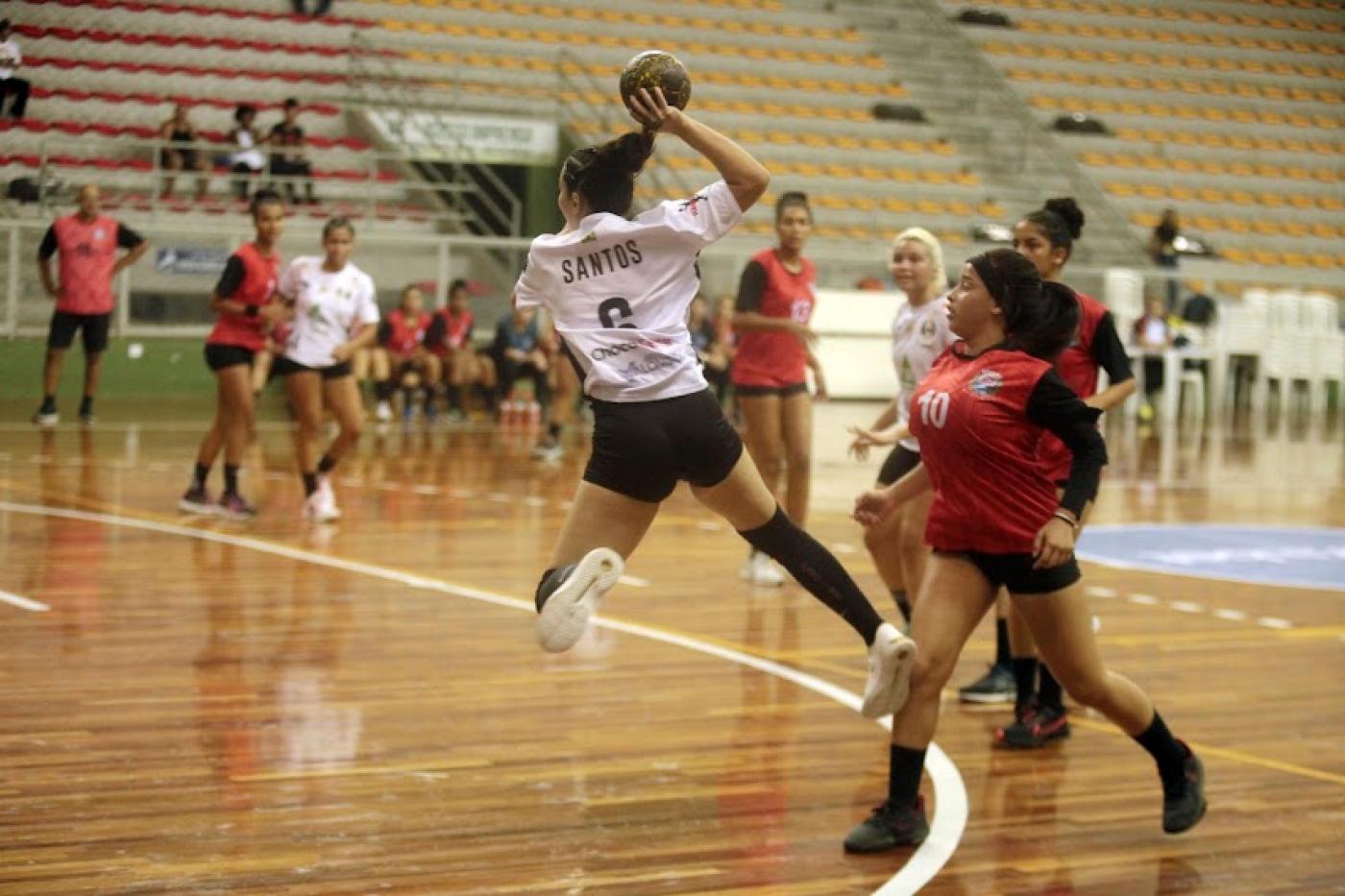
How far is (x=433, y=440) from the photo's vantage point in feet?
60.5

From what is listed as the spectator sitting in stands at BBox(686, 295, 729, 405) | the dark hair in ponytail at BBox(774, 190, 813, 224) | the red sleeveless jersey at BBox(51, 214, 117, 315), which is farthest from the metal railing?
the dark hair in ponytail at BBox(774, 190, 813, 224)

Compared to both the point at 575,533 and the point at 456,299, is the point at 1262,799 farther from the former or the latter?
the point at 456,299

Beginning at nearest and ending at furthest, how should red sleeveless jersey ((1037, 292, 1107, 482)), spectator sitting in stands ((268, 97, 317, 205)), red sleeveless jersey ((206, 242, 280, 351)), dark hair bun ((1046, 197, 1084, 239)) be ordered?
1. red sleeveless jersey ((1037, 292, 1107, 482))
2. dark hair bun ((1046, 197, 1084, 239))
3. red sleeveless jersey ((206, 242, 280, 351))
4. spectator sitting in stands ((268, 97, 317, 205))

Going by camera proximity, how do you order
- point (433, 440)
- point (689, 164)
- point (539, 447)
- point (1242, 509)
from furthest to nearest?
1. point (689, 164)
2. point (433, 440)
3. point (539, 447)
4. point (1242, 509)

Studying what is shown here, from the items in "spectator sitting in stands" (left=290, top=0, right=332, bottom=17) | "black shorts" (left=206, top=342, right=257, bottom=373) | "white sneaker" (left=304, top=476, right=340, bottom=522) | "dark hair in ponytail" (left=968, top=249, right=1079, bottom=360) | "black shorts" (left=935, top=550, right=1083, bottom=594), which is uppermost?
"spectator sitting in stands" (left=290, top=0, right=332, bottom=17)

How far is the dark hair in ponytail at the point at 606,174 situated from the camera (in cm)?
548

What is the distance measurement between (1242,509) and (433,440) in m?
7.86

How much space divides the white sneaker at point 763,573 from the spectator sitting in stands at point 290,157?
43.6ft

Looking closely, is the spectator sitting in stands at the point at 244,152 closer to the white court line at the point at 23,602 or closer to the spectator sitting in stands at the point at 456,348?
the spectator sitting in stands at the point at 456,348

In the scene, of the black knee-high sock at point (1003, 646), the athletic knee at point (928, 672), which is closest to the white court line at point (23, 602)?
the black knee-high sock at point (1003, 646)

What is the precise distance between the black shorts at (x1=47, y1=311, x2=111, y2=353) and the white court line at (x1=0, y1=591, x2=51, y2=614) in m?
9.67

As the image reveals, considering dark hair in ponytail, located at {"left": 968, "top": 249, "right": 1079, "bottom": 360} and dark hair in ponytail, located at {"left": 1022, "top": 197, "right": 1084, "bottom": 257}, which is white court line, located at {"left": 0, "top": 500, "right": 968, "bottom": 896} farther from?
dark hair in ponytail, located at {"left": 1022, "top": 197, "right": 1084, "bottom": 257}

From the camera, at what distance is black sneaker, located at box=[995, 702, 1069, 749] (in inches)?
261

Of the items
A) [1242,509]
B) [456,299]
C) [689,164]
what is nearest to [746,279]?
[1242,509]
